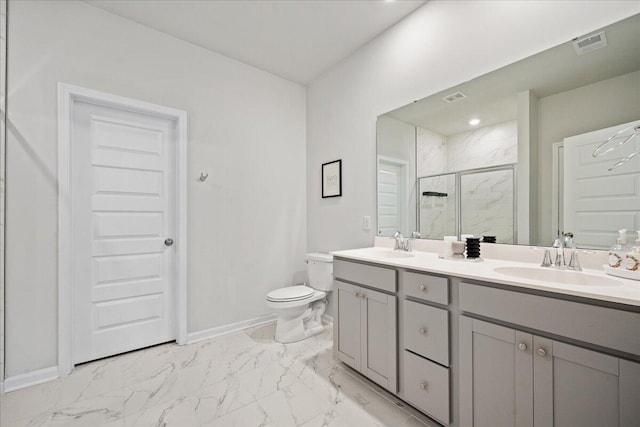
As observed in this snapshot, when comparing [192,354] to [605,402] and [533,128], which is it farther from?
[533,128]

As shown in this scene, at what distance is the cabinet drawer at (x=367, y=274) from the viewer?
167cm

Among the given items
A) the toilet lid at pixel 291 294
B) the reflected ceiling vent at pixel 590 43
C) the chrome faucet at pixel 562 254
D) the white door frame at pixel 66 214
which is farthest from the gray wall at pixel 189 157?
the reflected ceiling vent at pixel 590 43

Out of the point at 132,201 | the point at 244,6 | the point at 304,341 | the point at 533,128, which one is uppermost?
the point at 244,6

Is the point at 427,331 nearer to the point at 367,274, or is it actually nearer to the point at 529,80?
the point at 367,274

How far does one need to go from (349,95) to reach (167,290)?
2.47 m

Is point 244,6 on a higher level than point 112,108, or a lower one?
higher

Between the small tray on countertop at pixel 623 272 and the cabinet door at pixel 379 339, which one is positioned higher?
the small tray on countertop at pixel 623 272

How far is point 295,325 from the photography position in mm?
2533

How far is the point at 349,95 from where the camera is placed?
273cm

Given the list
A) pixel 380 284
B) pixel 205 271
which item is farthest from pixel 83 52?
pixel 380 284

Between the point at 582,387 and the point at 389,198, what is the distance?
1594mm

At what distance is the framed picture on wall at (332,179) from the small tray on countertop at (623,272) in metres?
1.94

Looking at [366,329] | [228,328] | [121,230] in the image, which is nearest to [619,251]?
[366,329]

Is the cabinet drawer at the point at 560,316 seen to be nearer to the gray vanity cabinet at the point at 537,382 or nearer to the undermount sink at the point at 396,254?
the gray vanity cabinet at the point at 537,382
